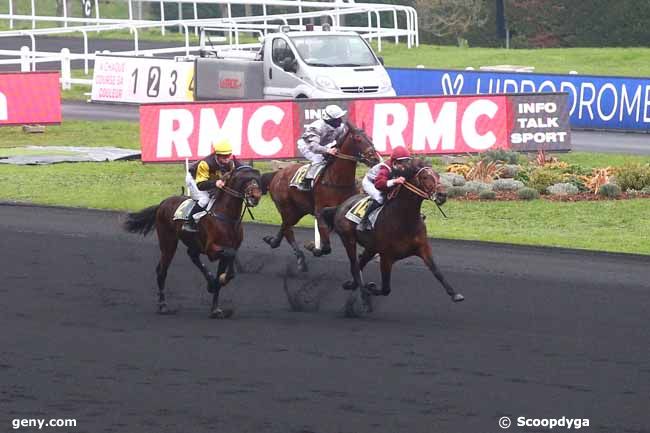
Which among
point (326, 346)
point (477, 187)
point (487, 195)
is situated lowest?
point (326, 346)

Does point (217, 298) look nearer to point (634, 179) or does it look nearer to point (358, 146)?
point (358, 146)

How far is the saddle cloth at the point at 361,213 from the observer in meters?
15.1

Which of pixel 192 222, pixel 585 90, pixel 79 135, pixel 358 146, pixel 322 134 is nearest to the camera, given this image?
pixel 192 222

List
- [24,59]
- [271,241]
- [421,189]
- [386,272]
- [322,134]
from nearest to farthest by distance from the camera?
[421,189] → [386,272] → [322,134] → [271,241] → [24,59]

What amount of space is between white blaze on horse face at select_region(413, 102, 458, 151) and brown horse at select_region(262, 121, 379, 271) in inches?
263

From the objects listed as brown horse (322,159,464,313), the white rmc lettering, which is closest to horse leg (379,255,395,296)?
brown horse (322,159,464,313)

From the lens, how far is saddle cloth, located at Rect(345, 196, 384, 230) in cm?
1509

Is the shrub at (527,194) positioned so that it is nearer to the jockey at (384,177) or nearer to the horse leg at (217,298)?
the jockey at (384,177)

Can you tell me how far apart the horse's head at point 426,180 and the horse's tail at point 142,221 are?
316 cm

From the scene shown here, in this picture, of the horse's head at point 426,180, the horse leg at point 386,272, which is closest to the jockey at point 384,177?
the horse's head at point 426,180

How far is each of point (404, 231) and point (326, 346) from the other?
192 centimetres

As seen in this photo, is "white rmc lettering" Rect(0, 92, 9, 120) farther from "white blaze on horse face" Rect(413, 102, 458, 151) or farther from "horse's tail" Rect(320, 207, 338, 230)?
"horse's tail" Rect(320, 207, 338, 230)

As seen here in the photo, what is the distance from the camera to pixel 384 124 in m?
24.9

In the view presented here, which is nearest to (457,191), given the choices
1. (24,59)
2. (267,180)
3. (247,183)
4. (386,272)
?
(267,180)
